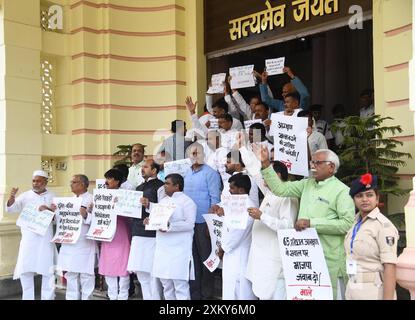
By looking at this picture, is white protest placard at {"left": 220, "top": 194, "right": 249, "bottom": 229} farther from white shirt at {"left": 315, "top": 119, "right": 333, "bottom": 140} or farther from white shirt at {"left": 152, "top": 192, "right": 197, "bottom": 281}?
white shirt at {"left": 315, "top": 119, "right": 333, "bottom": 140}

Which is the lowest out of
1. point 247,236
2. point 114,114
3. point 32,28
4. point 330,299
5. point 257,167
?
point 330,299

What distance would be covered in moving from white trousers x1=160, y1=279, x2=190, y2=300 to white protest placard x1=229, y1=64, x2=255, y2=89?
Answer: 11.8ft

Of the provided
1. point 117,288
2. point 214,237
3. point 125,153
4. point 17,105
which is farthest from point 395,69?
point 17,105


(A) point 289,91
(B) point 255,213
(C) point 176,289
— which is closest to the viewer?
(B) point 255,213

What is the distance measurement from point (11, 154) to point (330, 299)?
18.9ft

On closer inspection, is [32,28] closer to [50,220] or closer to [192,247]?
[50,220]

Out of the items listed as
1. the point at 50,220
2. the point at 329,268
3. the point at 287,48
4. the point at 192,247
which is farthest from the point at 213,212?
the point at 287,48

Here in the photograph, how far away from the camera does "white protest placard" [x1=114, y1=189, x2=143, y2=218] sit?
590 centimetres

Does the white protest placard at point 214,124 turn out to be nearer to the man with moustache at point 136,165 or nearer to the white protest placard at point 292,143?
the man with moustache at point 136,165

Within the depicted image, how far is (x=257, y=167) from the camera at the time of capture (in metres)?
5.26

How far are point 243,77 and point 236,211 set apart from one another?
3697mm

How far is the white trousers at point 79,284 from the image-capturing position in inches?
253

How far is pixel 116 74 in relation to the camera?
929 cm

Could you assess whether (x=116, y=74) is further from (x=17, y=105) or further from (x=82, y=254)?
(x=82, y=254)
